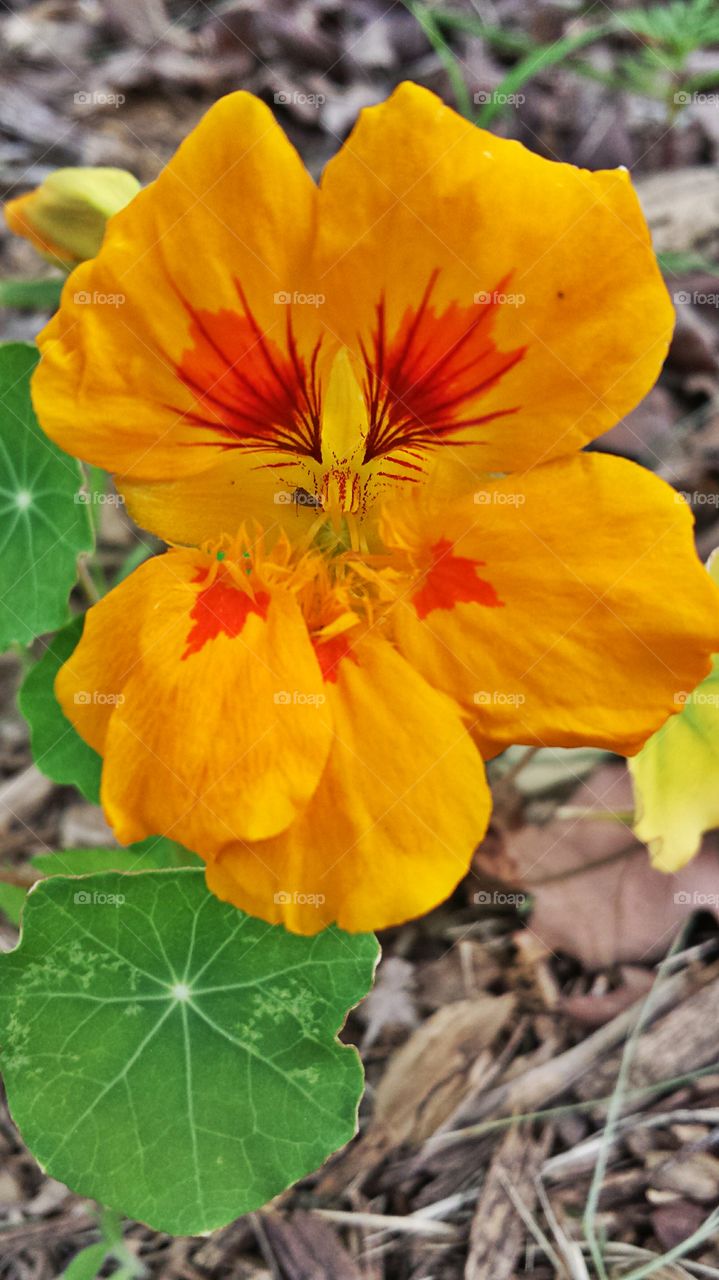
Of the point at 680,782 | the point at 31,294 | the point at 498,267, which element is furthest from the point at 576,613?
the point at 31,294

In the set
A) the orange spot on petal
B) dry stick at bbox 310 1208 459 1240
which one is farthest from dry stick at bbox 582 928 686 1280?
the orange spot on petal

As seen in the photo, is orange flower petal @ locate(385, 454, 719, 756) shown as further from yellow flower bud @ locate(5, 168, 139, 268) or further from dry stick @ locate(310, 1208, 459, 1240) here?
dry stick @ locate(310, 1208, 459, 1240)

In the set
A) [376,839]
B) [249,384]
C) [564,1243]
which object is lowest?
[564,1243]

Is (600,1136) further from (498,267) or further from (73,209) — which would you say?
(73,209)

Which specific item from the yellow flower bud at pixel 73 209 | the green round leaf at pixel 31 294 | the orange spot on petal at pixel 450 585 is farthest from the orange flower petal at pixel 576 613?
the green round leaf at pixel 31 294

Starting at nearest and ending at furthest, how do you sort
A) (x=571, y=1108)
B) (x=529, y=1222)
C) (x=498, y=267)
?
(x=498, y=267)
(x=529, y=1222)
(x=571, y=1108)

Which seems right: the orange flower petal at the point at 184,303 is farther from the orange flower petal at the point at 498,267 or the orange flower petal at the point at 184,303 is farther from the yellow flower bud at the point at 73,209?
the yellow flower bud at the point at 73,209

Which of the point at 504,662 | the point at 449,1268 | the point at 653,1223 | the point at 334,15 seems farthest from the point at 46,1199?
the point at 334,15
